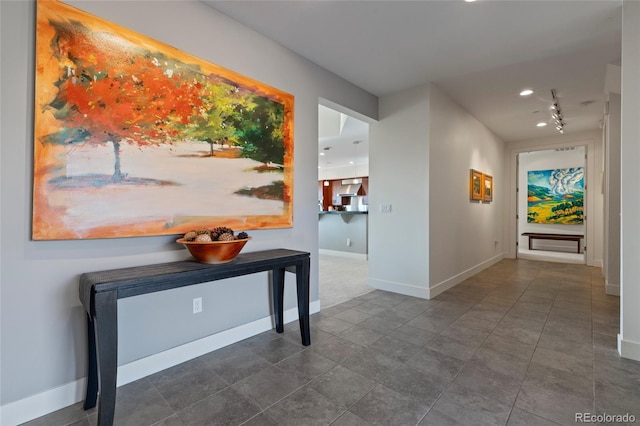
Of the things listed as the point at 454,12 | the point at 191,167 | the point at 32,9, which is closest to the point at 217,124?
the point at 191,167

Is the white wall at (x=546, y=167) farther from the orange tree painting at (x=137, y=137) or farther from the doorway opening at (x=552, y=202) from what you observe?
the orange tree painting at (x=137, y=137)

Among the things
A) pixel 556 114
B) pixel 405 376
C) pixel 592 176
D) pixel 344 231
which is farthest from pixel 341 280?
pixel 592 176

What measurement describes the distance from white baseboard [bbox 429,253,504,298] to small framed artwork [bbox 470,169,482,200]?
120 centimetres

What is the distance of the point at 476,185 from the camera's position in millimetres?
4945

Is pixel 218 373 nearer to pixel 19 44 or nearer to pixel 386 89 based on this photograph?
pixel 19 44

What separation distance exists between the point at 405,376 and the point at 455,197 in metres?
3.02

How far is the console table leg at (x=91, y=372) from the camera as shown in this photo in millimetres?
1609

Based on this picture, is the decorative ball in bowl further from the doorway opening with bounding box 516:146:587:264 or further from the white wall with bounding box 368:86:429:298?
the doorway opening with bounding box 516:146:587:264

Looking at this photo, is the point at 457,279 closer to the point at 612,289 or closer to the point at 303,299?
the point at 612,289

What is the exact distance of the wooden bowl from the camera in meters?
1.86

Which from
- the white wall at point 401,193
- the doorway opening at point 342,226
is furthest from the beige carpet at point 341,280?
the white wall at point 401,193

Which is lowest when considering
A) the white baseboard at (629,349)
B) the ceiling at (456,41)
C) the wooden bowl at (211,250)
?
the white baseboard at (629,349)

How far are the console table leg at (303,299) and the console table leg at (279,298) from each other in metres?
0.26

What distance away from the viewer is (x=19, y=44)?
4.80ft
